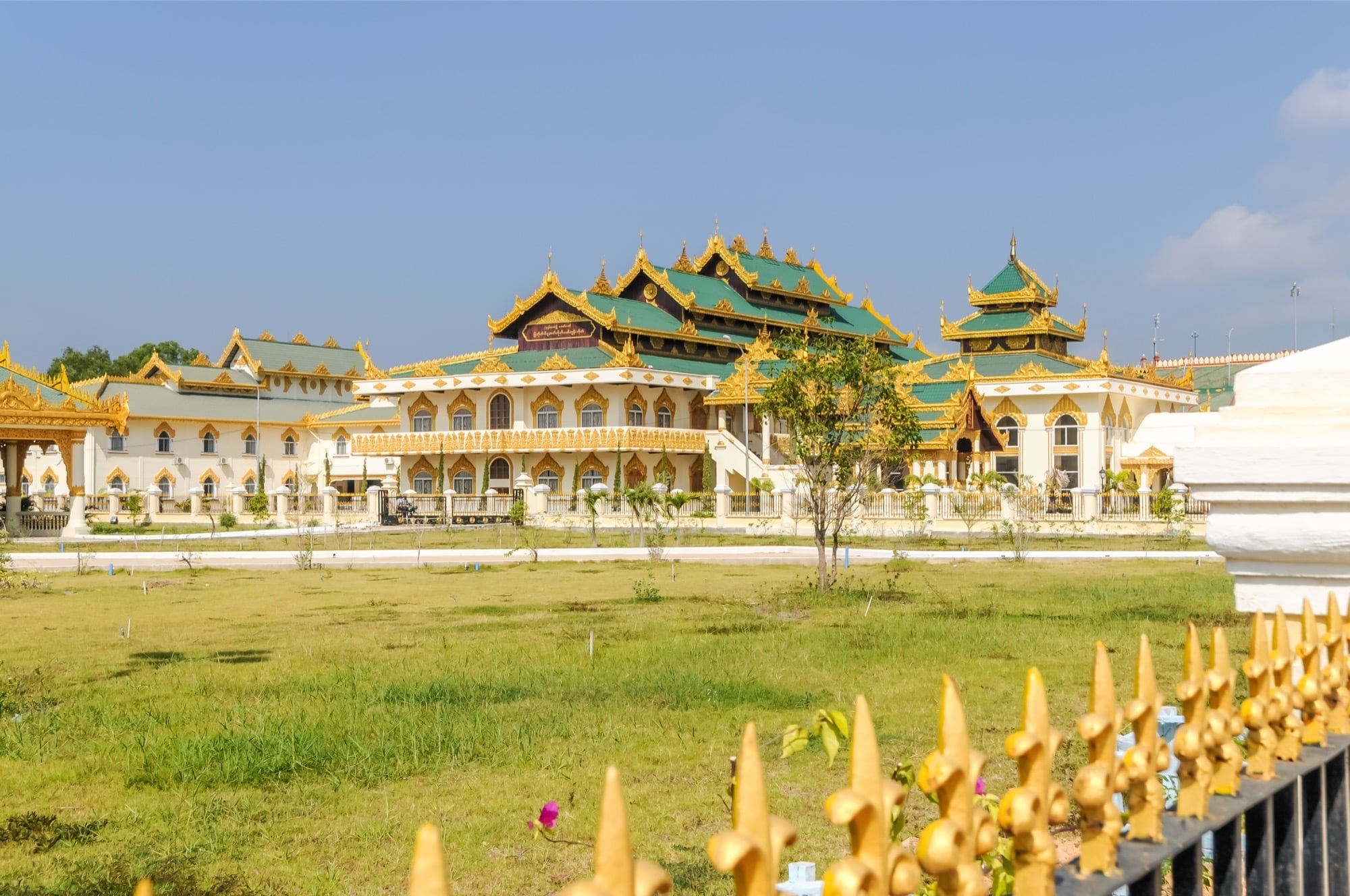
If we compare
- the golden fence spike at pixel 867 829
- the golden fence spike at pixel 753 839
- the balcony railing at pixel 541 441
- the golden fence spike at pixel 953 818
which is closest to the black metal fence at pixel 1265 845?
the golden fence spike at pixel 953 818

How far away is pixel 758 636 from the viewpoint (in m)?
12.6

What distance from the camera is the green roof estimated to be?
2537 inches

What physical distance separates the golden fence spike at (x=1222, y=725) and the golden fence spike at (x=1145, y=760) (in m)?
0.14

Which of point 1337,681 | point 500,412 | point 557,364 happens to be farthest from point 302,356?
point 1337,681

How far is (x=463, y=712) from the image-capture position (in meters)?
8.58

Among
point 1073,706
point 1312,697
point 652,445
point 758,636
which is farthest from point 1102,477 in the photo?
point 1312,697

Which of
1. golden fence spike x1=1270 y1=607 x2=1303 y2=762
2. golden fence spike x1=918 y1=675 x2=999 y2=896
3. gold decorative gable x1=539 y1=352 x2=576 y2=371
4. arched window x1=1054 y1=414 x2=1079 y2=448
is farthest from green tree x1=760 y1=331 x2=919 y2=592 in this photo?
arched window x1=1054 y1=414 x2=1079 y2=448

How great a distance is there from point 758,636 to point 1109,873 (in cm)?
1083

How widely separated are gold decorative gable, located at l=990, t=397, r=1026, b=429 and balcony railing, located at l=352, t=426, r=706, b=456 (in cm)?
1059

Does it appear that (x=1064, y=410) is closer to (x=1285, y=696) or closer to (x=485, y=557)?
(x=485, y=557)

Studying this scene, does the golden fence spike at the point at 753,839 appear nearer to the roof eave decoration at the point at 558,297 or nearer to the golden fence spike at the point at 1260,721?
the golden fence spike at the point at 1260,721

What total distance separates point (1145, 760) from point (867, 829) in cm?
69

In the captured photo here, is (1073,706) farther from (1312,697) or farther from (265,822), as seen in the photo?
(1312,697)

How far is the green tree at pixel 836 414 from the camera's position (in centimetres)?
1817
